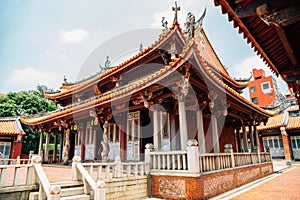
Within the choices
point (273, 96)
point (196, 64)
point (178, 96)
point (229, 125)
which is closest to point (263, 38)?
point (196, 64)

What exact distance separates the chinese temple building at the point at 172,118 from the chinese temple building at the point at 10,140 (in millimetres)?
6536

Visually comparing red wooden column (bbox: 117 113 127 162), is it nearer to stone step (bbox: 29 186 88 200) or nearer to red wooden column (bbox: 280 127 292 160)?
stone step (bbox: 29 186 88 200)

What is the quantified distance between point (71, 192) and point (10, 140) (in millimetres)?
18098

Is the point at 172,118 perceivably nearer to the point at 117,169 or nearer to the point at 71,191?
the point at 117,169

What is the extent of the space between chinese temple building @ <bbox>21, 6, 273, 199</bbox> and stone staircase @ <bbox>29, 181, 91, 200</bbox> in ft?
7.92

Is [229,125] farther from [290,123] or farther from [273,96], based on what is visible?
[273,96]

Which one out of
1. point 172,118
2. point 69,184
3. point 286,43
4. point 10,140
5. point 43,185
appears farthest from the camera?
point 10,140

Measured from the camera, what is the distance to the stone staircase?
473 cm

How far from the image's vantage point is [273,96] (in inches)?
1575

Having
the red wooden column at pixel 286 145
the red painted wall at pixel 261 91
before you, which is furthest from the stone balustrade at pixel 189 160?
the red painted wall at pixel 261 91

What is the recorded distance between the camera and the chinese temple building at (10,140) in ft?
60.8

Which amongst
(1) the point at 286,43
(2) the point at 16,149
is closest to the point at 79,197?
(1) the point at 286,43

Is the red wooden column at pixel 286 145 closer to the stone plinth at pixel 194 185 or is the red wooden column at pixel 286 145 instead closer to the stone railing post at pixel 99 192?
the stone plinth at pixel 194 185

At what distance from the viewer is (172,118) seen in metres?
8.80
